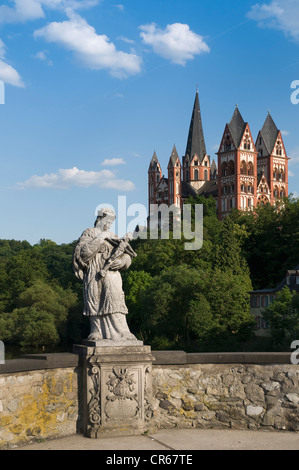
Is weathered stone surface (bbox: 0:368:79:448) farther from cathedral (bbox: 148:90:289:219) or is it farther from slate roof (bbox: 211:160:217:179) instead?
slate roof (bbox: 211:160:217:179)

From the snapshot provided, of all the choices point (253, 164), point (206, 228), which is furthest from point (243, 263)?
point (253, 164)

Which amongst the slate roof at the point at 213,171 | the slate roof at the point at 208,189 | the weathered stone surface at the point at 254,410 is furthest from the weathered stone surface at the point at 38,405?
the slate roof at the point at 213,171

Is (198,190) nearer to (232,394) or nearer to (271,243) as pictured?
(271,243)

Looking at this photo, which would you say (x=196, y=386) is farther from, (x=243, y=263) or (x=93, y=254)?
(x=243, y=263)

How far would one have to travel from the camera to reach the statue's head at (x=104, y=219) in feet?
28.9

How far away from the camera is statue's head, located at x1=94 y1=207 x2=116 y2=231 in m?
8.80

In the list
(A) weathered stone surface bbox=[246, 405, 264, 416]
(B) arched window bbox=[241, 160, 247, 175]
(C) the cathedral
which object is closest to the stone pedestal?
(A) weathered stone surface bbox=[246, 405, 264, 416]

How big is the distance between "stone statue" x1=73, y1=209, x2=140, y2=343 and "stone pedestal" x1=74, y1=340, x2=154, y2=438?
0.68ft

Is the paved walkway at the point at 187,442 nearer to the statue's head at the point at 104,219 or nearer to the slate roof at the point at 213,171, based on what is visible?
the statue's head at the point at 104,219

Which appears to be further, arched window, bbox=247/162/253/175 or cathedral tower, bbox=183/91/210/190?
cathedral tower, bbox=183/91/210/190

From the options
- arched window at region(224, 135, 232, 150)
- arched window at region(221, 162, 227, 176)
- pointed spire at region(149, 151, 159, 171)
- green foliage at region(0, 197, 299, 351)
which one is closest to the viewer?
green foliage at region(0, 197, 299, 351)

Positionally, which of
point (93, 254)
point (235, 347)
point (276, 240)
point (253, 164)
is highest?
point (253, 164)

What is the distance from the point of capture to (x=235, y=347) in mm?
44562
